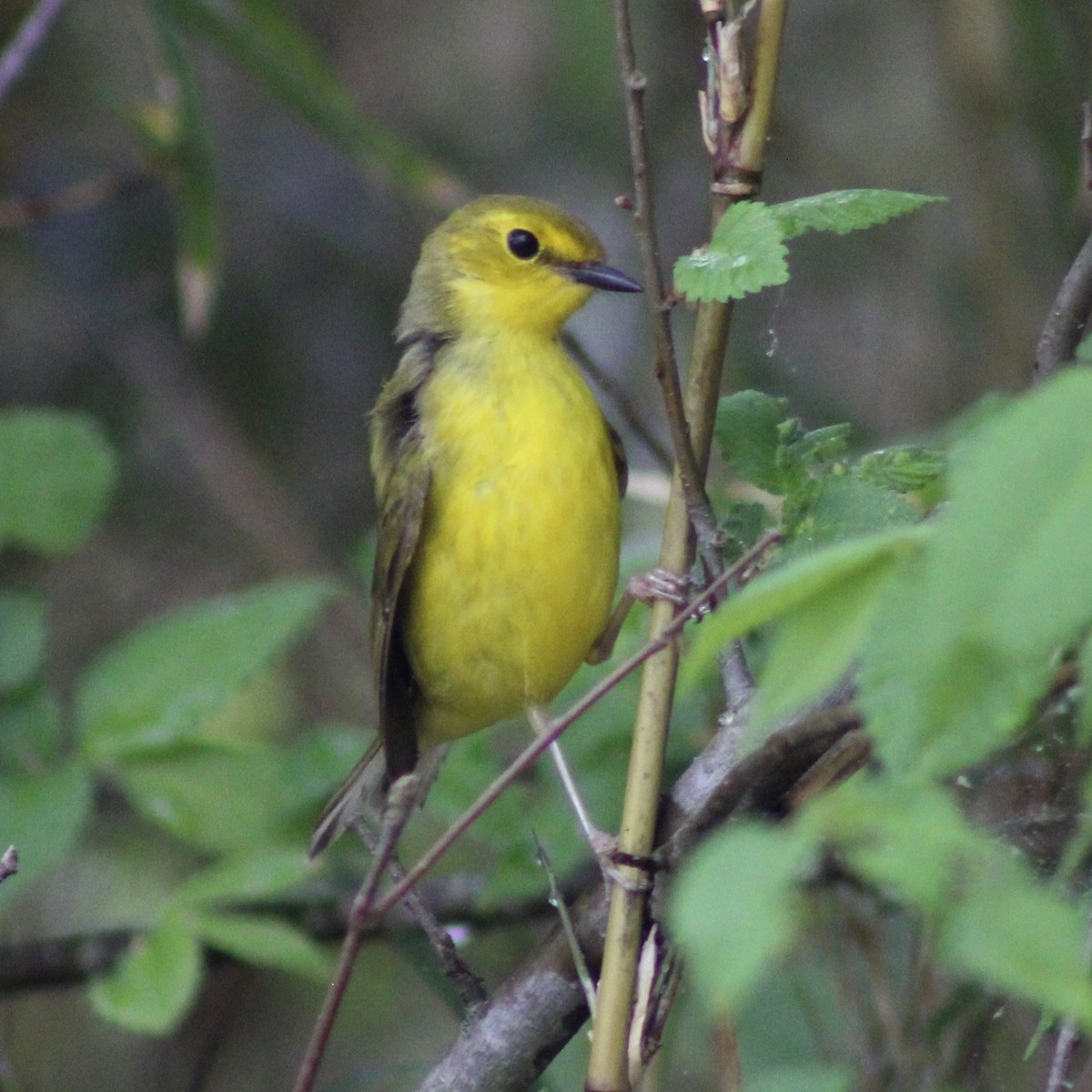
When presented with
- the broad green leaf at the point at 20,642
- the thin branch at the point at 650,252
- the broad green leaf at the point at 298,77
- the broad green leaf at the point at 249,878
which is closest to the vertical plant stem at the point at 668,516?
the thin branch at the point at 650,252

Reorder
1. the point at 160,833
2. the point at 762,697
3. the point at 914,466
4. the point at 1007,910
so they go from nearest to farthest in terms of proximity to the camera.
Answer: the point at 1007,910 < the point at 762,697 < the point at 914,466 < the point at 160,833

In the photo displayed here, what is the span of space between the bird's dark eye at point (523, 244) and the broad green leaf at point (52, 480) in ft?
3.55

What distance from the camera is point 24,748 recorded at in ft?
11.5

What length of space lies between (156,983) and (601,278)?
179cm

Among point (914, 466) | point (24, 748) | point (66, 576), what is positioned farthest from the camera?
point (66, 576)

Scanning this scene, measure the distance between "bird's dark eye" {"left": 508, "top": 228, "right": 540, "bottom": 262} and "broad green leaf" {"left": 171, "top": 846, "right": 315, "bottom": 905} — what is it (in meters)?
1.46

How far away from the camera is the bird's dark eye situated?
3822mm

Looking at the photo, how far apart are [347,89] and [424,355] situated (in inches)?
134

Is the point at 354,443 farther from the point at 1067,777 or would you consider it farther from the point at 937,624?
the point at 937,624

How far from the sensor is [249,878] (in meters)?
3.30

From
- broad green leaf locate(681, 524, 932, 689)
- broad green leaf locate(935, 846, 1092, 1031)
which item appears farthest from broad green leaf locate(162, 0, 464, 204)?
broad green leaf locate(935, 846, 1092, 1031)

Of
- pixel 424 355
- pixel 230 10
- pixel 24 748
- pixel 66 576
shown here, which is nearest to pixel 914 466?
pixel 424 355

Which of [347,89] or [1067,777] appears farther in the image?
[347,89]

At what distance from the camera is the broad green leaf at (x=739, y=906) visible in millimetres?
927
